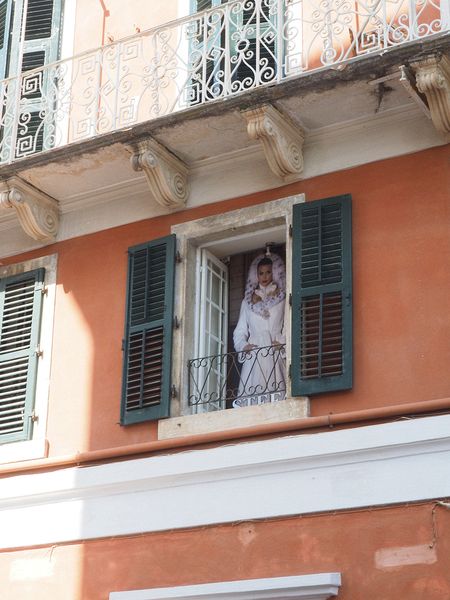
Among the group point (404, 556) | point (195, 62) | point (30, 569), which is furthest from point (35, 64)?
point (404, 556)

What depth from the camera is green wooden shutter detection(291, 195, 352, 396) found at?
1000cm

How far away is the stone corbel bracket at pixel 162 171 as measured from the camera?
11070 mm

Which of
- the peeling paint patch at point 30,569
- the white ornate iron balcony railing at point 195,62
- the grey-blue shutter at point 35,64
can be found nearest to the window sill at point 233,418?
the peeling paint patch at point 30,569

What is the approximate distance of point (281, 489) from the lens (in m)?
9.73

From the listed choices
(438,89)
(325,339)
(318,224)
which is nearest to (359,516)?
(325,339)

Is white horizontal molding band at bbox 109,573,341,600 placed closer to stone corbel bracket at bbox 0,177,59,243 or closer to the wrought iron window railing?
the wrought iron window railing

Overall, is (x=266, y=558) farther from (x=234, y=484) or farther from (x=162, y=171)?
(x=162, y=171)

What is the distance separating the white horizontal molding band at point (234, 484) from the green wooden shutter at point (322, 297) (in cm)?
55

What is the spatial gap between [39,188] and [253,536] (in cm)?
404

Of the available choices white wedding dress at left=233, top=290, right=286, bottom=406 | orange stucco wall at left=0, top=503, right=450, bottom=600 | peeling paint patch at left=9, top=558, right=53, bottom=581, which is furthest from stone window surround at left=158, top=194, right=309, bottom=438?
peeling paint patch at left=9, top=558, right=53, bottom=581

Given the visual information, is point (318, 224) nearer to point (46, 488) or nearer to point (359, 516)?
point (359, 516)

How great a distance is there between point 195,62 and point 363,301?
2.82 m

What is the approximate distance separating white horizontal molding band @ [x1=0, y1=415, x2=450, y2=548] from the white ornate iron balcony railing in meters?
2.98

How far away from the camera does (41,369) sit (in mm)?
11516
